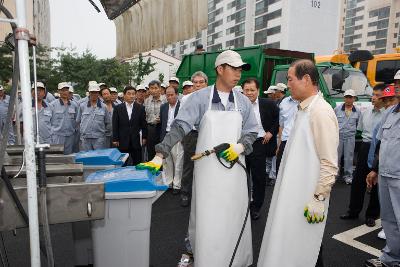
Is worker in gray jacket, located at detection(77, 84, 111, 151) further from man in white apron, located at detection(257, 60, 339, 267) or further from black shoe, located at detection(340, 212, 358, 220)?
man in white apron, located at detection(257, 60, 339, 267)

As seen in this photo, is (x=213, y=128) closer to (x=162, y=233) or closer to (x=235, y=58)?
(x=235, y=58)

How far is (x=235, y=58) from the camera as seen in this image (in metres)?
2.70

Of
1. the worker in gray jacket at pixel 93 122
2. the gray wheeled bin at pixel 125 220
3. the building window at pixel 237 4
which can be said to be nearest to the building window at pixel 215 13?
the building window at pixel 237 4

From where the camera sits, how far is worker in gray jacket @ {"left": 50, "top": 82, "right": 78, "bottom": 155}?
20.8 feet

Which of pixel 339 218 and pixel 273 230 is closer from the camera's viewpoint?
pixel 273 230

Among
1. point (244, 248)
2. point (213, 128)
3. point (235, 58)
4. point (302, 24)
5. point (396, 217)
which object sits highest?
point (302, 24)

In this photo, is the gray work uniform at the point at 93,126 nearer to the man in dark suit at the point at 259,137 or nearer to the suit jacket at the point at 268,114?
the man in dark suit at the point at 259,137

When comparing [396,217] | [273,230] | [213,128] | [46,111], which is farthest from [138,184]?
[46,111]

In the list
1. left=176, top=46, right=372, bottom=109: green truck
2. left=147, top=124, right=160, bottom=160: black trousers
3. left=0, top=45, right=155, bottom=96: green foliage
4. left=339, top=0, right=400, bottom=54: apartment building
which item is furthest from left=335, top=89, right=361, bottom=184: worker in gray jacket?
left=339, top=0, right=400, bottom=54: apartment building

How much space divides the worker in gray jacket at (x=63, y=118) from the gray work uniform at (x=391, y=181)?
5412 millimetres

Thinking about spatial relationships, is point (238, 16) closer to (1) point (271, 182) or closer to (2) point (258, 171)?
(1) point (271, 182)

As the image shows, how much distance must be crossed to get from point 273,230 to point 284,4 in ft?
169

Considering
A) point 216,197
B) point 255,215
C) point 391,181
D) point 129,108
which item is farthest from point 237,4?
point 216,197

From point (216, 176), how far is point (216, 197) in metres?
0.16
